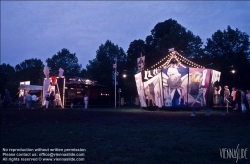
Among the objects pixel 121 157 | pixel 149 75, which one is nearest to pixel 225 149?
pixel 121 157

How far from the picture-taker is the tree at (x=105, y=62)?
5946 cm

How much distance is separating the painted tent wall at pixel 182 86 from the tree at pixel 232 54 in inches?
443

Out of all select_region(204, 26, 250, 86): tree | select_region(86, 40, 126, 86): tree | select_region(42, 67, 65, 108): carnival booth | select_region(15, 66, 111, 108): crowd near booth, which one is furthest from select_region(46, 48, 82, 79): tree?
select_region(204, 26, 250, 86): tree

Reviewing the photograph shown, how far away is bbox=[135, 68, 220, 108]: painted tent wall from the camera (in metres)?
30.2

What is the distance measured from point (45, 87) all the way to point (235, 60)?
29.4m

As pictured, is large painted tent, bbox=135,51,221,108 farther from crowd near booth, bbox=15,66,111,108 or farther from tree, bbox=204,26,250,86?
tree, bbox=204,26,250,86

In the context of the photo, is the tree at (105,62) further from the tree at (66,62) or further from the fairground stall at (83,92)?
the tree at (66,62)

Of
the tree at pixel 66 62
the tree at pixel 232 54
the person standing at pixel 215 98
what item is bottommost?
the person standing at pixel 215 98

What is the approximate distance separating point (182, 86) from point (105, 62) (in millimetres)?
33924

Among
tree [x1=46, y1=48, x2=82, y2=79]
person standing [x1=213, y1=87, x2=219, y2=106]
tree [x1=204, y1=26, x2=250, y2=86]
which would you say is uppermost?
tree [x1=46, y1=48, x2=82, y2=79]

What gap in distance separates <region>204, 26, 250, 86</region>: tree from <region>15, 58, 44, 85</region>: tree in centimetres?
6069

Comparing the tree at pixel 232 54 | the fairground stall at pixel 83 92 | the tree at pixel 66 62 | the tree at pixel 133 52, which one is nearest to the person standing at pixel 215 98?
the tree at pixel 232 54

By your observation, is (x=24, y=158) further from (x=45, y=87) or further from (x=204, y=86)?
(x=45, y=87)

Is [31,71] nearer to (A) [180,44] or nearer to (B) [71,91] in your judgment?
(B) [71,91]
